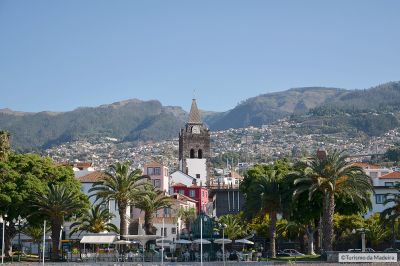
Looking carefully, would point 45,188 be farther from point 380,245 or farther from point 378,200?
point 378,200

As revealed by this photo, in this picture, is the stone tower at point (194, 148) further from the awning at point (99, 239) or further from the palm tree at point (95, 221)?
the awning at point (99, 239)

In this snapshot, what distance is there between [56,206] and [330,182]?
89.1 ft

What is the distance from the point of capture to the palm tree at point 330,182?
70.9 m

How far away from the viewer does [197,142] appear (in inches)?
7574

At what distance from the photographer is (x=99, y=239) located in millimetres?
81812

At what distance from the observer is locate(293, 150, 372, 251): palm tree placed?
7094 centimetres

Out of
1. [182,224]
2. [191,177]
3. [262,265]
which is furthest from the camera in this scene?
[191,177]

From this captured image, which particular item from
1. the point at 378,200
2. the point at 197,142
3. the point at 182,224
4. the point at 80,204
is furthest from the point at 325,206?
the point at 197,142

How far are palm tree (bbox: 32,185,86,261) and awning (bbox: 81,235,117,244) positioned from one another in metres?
3.05

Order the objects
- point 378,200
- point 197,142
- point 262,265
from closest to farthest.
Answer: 1. point 262,265
2. point 378,200
3. point 197,142

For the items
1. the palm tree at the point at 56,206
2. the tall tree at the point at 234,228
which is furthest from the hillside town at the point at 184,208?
the palm tree at the point at 56,206

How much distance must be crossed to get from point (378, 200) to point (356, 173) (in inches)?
1634

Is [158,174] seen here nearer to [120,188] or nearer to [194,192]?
[194,192]

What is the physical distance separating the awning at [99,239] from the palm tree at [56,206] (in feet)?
10.0
